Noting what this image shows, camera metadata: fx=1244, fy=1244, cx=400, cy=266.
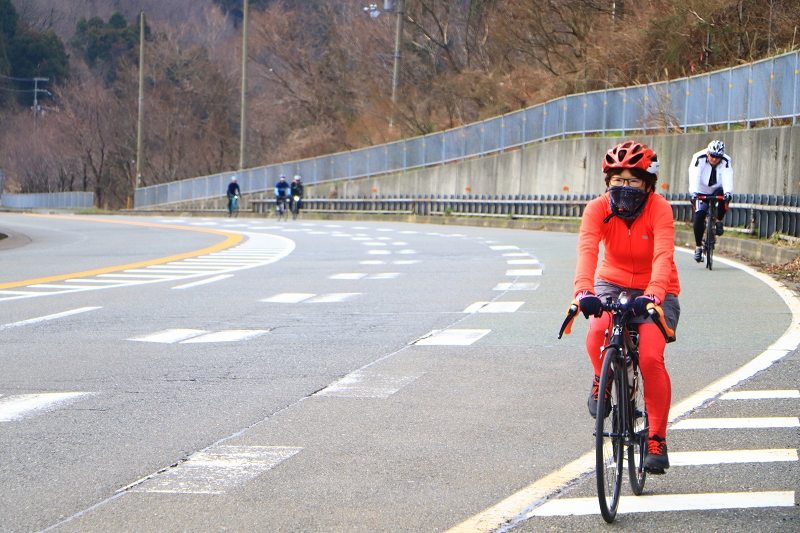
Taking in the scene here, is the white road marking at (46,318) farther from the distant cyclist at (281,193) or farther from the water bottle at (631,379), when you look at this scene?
the distant cyclist at (281,193)

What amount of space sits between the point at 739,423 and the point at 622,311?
84.1 inches

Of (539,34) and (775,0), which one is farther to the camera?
(539,34)

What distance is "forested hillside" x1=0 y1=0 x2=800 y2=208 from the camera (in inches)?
1538

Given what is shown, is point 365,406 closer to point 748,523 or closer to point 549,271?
point 748,523

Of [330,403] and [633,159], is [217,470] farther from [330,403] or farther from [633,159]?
[633,159]

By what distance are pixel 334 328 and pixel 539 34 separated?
1454 inches

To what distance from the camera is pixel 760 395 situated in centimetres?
785

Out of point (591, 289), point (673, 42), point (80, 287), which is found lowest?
point (80, 287)

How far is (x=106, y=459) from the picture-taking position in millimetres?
6180

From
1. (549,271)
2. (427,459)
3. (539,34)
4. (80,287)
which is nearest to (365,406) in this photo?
(427,459)

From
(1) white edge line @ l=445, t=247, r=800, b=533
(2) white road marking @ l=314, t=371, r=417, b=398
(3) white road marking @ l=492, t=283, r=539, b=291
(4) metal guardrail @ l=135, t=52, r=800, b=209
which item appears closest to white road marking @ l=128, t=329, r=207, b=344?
(2) white road marking @ l=314, t=371, r=417, b=398

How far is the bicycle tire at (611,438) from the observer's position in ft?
16.1

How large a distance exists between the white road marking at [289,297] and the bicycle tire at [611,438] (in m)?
9.07

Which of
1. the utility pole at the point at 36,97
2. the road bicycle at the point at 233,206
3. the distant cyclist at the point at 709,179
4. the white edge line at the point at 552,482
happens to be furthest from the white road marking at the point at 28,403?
the utility pole at the point at 36,97
